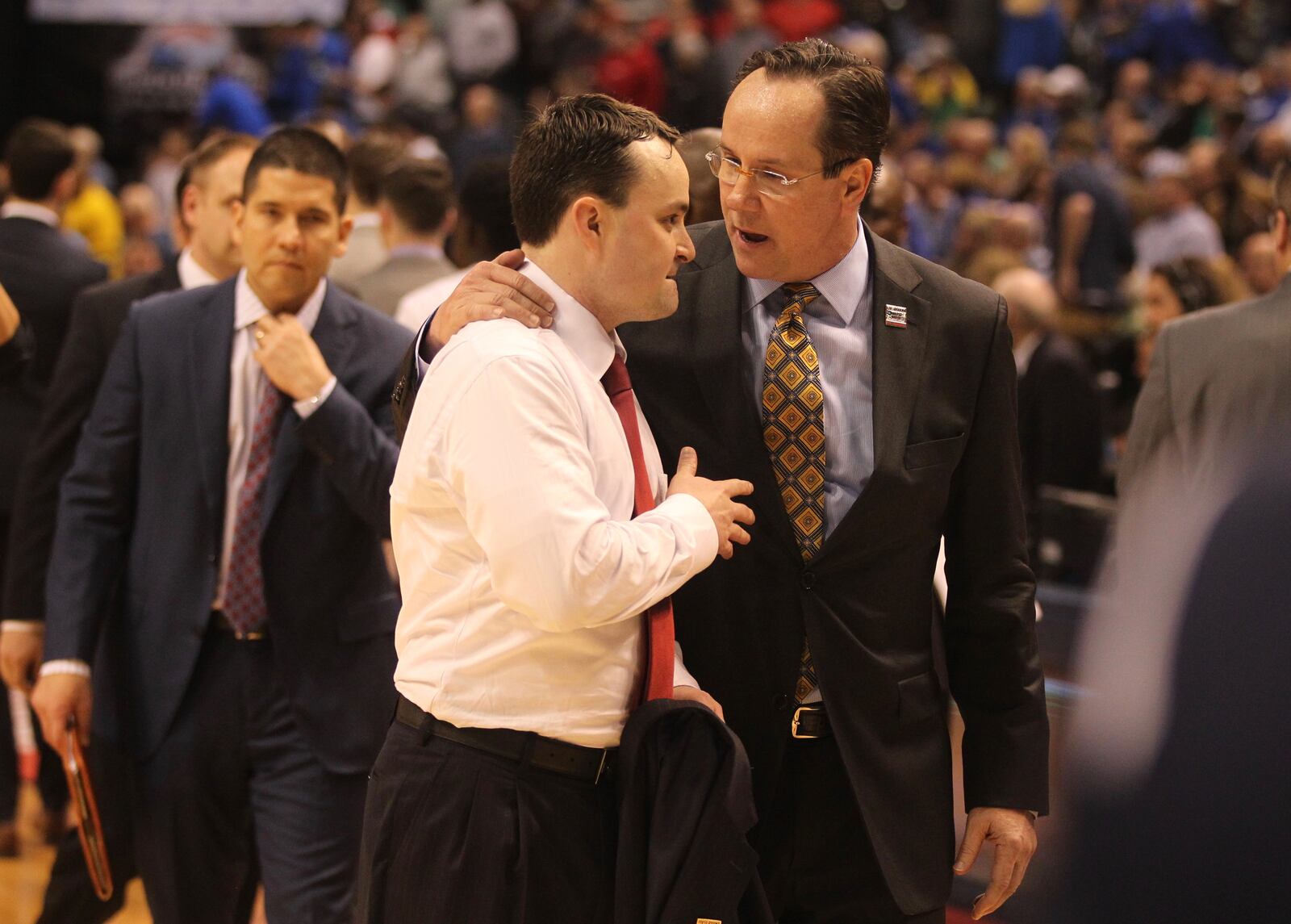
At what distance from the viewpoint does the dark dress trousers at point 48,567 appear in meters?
3.55

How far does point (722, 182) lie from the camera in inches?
110

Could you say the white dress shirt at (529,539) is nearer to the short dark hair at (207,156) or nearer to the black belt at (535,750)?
the black belt at (535,750)

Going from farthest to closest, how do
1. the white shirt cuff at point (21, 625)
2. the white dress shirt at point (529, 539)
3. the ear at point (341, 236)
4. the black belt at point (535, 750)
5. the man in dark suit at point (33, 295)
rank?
the man in dark suit at point (33, 295) < the white shirt cuff at point (21, 625) < the ear at point (341, 236) < the black belt at point (535, 750) < the white dress shirt at point (529, 539)

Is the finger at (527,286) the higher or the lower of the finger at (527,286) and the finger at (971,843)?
the higher

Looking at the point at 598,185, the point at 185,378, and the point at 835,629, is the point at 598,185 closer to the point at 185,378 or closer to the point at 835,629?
the point at 835,629

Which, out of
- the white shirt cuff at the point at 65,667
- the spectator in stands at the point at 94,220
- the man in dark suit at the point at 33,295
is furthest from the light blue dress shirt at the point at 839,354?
the spectator in stands at the point at 94,220

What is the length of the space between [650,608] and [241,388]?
4.68 ft

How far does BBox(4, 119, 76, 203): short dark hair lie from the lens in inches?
224

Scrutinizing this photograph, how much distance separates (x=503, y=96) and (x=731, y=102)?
1254cm

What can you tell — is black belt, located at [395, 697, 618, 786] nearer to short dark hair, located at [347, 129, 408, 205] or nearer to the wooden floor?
the wooden floor

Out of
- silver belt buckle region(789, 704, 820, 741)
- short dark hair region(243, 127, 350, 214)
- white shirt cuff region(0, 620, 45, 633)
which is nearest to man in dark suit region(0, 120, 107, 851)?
white shirt cuff region(0, 620, 45, 633)

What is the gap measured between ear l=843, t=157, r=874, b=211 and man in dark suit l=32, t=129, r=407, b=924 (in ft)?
3.64

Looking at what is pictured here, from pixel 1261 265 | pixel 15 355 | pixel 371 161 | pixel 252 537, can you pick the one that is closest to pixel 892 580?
pixel 252 537

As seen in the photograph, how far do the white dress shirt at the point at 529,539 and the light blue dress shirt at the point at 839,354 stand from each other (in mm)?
350
